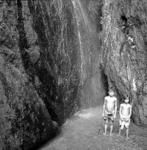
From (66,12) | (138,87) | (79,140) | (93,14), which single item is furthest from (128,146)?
(93,14)

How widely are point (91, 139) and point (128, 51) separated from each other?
15.5ft

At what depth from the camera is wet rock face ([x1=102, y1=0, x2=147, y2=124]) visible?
10.5 meters

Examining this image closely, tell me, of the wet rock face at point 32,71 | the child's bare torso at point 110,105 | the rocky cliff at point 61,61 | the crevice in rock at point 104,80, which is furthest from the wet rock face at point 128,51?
the wet rock face at point 32,71

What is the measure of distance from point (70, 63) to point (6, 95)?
15.6 feet

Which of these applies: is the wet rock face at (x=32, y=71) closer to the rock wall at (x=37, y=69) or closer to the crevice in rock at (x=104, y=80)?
the rock wall at (x=37, y=69)

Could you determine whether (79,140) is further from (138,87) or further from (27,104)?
(138,87)

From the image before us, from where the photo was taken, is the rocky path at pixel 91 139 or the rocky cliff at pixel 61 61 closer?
the rocky cliff at pixel 61 61

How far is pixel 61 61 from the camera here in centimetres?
1005

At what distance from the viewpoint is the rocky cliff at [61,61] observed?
6.91m

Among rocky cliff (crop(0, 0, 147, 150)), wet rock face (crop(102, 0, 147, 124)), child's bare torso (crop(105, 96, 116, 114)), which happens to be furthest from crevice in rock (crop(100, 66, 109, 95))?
child's bare torso (crop(105, 96, 116, 114))

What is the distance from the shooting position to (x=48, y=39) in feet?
29.5

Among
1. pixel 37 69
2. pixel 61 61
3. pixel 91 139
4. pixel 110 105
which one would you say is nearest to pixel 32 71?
pixel 37 69

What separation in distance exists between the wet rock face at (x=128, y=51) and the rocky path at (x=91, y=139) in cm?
161

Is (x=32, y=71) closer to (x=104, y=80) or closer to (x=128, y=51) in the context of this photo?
(x=128, y=51)
